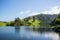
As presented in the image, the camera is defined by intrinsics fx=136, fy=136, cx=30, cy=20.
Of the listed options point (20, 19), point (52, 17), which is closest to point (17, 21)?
point (20, 19)

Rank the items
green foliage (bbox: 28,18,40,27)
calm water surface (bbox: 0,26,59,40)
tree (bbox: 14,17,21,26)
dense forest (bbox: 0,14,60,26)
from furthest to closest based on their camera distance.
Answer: green foliage (bbox: 28,18,40,27), dense forest (bbox: 0,14,60,26), tree (bbox: 14,17,21,26), calm water surface (bbox: 0,26,59,40)

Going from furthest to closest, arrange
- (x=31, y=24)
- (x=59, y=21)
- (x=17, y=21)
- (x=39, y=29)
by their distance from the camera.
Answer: (x=39, y=29)
(x=59, y=21)
(x=31, y=24)
(x=17, y=21)

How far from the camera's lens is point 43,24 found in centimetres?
1002

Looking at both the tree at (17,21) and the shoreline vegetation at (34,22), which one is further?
the shoreline vegetation at (34,22)

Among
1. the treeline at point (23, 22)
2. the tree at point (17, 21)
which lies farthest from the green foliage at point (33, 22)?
the tree at point (17, 21)

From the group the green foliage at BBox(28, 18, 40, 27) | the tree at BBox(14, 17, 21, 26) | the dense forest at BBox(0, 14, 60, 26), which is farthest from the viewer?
the green foliage at BBox(28, 18, 40, 27)

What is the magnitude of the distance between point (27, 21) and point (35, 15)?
2.68ft

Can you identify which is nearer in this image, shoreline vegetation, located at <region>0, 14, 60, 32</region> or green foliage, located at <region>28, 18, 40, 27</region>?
shoreline vegetation, located at <region>0, 14, 60, 32</region>

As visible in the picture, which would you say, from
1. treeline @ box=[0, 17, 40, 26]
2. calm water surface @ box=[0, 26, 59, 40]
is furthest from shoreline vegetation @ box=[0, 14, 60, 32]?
calm water surface @ box=[0, 26, 59, 40]

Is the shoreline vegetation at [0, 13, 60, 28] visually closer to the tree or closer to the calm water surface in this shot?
the tree

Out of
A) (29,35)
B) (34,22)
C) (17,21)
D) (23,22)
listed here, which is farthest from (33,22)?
(29,35)

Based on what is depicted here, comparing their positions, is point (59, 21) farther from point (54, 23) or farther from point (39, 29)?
point (39, 29)

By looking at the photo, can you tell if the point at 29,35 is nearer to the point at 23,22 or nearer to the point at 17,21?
the point at 23,22

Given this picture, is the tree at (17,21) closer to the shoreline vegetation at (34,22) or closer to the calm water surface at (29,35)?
the shoreline vegetation at (34,22)
